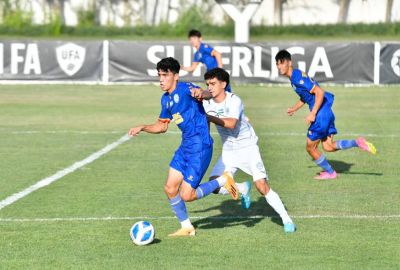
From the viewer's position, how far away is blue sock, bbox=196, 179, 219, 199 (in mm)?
11648

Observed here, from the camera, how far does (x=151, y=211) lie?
13273mm

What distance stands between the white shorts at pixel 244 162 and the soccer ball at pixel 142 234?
1.57 m

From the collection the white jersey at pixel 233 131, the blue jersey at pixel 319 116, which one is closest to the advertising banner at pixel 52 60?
the blue jersey at pixel 319 116

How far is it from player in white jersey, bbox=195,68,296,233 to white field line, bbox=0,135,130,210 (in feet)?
10.7

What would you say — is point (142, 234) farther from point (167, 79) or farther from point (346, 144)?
point (346, 144)

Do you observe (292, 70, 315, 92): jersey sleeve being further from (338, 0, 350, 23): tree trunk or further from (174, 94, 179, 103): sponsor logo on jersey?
(338, 0, 350, 23): tree trunk

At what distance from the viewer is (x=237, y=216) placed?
508 inches

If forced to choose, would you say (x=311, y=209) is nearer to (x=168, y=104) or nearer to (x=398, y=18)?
(x=168, y=104)

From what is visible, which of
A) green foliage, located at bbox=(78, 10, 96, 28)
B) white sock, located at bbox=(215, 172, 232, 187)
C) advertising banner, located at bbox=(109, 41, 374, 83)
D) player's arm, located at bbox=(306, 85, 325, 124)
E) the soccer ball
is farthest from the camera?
green foliage, located at bbox=(78, 10, 96, 28)

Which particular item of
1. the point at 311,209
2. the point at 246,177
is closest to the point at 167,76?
the point at 311,209

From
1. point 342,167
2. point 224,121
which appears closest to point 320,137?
point 342,167

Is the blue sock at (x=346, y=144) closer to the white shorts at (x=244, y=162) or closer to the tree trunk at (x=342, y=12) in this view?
the white shorts at (x=244, y=162)

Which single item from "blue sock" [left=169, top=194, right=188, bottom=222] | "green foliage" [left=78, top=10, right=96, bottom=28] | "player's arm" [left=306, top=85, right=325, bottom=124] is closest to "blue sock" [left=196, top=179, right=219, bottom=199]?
"blue sock" [left=169, top=194, right=188, bottom=222]

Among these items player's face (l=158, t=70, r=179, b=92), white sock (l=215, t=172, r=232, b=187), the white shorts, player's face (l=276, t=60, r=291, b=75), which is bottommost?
white sock (l=215, t=172, r=232, b=187)
